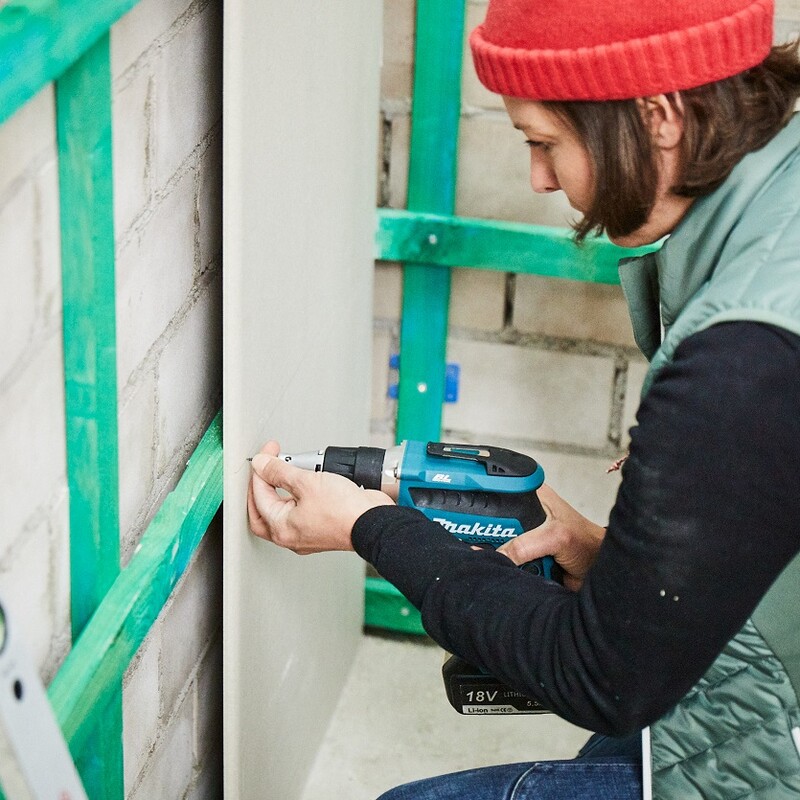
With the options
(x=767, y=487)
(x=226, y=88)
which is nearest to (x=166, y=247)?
(x=226, y=88)

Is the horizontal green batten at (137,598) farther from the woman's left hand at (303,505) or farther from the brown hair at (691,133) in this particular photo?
the brown hair at (691,133)

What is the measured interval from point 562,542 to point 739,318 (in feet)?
1.88

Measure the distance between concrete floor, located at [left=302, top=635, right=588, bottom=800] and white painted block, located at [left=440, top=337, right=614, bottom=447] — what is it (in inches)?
21.1

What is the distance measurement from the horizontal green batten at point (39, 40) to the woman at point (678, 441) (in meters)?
0.39

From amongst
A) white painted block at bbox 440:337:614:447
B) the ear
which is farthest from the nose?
white painted block at bbox 440:337:614:447

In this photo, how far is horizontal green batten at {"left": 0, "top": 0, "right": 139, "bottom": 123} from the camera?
2.69 ft

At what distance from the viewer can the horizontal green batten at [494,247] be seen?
2.07 meters

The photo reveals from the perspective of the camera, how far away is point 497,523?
1.44 metres

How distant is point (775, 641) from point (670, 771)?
230mm

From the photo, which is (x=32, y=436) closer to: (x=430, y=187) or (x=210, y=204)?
(x=210, y=204)

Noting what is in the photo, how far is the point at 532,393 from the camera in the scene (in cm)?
229

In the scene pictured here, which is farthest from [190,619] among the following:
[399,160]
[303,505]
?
[399,160]

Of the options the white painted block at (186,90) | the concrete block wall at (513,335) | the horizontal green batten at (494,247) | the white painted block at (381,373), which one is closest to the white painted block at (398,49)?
the concrete block wall at (513,335)

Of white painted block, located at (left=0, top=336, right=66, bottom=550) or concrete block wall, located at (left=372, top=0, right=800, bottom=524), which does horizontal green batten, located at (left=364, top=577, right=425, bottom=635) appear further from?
white painted block, located at (left=0, top=336, right=66, bottom=550)
